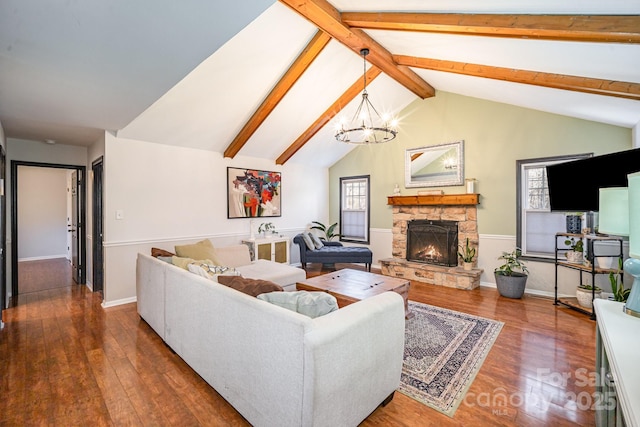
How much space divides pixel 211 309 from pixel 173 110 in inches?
117

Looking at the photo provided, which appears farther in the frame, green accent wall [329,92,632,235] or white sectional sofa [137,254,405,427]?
green accent wall [329,92,632,235]

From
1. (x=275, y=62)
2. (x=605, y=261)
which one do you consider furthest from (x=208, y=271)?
(x=605, y=261)

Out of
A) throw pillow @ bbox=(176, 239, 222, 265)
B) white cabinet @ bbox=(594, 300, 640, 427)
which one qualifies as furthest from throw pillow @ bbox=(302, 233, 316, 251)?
white cabinet @ bbox=(594, 300, 640, 427)

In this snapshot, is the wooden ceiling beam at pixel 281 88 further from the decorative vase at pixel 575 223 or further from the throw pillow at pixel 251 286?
the decorative vase at pixel 575 223

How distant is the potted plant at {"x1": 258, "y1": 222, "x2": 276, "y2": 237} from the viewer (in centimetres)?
589

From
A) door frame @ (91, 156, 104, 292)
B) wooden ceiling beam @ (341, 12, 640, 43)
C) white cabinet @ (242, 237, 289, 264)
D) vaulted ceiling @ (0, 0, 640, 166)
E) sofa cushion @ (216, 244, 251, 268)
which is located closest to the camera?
vaulted ceiling @ (0, 0, 640, 166)

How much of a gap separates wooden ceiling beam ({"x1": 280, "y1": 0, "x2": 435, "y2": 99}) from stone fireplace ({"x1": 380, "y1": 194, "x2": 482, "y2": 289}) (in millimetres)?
2091

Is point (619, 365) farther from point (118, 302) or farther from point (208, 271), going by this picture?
point (118, 302)

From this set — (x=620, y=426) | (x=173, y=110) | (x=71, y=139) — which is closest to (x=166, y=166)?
(x=173, y=110)

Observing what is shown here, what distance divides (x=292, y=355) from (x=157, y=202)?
389 centimetres

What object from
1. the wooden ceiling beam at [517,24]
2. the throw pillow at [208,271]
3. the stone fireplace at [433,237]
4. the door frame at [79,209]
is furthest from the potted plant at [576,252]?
the door frame at [79,209]

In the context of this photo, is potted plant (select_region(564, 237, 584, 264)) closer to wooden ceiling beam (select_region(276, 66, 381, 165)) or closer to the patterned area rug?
the patterned area rug

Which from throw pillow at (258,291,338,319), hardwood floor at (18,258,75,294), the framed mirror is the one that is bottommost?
hardwood floor at (18,258,75,294)

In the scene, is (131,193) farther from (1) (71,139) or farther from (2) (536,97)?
(2) (536,97)
